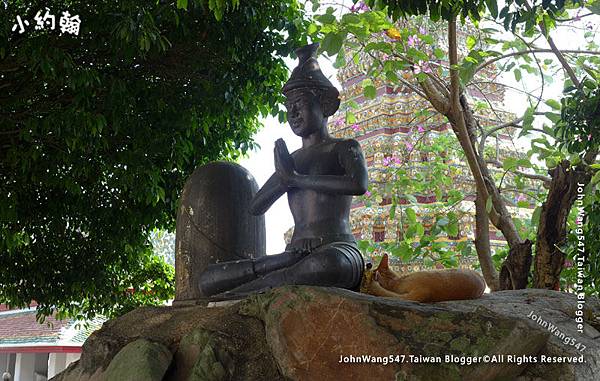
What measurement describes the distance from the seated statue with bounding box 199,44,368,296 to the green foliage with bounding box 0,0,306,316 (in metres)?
0.72

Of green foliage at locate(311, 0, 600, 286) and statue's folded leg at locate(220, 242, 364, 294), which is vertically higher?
green foliage at locate(311, 0, 600, 286)

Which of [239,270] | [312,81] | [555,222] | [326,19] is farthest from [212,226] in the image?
[555,222]

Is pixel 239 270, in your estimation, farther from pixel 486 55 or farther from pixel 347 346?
pixel 486 55

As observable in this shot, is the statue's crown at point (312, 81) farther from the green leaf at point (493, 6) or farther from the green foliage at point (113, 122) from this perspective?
the green leaf at point (493, 6)

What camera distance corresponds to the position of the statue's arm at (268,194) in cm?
347

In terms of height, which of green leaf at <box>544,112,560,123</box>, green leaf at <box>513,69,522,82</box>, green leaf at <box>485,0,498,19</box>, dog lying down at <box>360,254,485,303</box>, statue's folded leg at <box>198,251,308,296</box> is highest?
green leaf at <box>513,69,522,82</box>

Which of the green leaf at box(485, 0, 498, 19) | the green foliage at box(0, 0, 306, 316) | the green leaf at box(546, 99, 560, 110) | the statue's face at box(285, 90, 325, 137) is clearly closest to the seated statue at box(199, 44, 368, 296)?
the statue's face at box(285, 90, 325, 137)

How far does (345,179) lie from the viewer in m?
3.27

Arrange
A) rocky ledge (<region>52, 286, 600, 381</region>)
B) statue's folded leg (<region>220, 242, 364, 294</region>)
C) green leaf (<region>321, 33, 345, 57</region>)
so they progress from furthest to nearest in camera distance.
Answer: green leaf (<region>321, 33, 345, 57</region>)
statue's folded leg (<region>220, 242, 364, 294</region>)
rocky ledge (<region>52, 286, 600, 381</region>)

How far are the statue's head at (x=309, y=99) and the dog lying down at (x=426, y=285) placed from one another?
0.94m

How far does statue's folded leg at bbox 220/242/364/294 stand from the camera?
114 inches

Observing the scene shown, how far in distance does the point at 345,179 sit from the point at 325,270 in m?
0.59

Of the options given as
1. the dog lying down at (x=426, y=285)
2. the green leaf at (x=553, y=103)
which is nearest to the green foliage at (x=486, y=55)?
the green leaf at (x=553, y=103)

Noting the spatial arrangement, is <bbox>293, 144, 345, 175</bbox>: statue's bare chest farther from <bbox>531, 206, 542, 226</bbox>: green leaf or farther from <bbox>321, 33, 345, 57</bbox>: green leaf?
<bbox>531, 206, 542, 226</bbox>: green leaf
